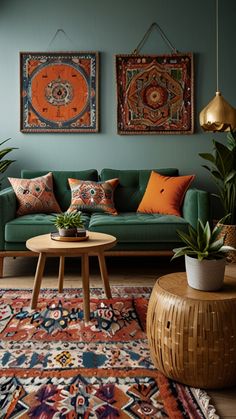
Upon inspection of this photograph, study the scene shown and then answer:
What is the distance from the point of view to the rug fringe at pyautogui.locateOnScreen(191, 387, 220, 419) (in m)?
1.44

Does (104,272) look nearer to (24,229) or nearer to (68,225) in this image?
(68,225)

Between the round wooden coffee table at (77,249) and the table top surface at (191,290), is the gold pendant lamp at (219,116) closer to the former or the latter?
the round wooden coffee table at (77,249)

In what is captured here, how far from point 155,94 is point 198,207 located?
1.49 metres

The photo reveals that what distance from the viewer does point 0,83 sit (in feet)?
13.7

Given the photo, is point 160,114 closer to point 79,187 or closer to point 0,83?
point 79,187

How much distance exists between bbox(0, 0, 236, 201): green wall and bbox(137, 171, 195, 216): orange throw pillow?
2.22 feet

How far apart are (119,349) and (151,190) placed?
201 centimetres

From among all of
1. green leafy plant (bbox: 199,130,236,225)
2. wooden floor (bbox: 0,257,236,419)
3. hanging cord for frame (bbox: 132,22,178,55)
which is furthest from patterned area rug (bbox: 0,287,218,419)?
hanging cord for frame (bbox: 132,22,178,55)

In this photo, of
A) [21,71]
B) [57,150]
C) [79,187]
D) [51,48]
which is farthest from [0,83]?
[79,187]

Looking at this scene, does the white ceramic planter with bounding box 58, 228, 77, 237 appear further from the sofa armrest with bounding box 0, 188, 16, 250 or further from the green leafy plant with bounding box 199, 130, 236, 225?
the green leafy plant with bounding box 199, 130, 236, 225

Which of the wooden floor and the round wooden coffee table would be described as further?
the wooden floor

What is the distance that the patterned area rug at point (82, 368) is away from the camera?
1.49m

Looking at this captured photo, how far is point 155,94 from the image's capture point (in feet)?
13.7

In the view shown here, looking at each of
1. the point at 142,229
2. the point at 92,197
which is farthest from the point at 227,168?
the point at 92,197
